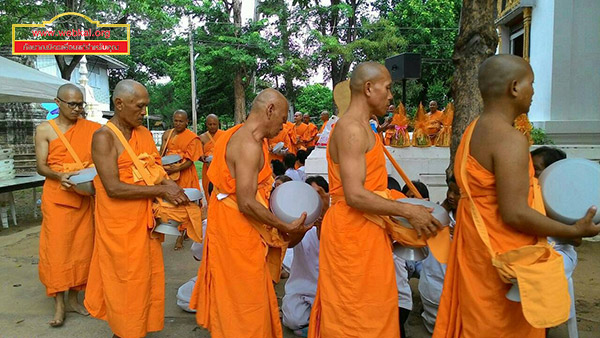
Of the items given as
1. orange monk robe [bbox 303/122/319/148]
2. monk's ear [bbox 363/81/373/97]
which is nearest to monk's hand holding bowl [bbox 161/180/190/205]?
monk's ear [bbox 363/81/373/97]

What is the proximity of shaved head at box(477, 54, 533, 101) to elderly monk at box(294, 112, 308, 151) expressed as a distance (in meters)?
9.57

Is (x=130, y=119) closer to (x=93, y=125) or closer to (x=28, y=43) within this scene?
(x=93, y=125)

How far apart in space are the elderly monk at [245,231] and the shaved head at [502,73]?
4.12 feet

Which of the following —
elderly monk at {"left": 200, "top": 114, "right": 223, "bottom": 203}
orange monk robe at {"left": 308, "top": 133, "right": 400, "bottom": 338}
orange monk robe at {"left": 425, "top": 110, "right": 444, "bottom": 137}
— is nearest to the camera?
orange monk robe at {"left": 308, "top": 133, "right": 400, "bottom": 338}

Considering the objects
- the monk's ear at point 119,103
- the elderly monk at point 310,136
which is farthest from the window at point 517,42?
the monk's ear at point 119,103

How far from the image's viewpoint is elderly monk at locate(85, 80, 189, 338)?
3.21m

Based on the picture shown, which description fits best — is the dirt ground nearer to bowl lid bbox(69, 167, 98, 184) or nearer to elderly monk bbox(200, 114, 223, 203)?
bowl lid bbox(69, 167, 98, 184)

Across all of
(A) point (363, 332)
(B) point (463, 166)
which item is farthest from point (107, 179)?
(B) point (463, 166)

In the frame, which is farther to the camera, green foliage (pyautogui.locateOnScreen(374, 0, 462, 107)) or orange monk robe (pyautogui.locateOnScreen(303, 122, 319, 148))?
green foliage (pyautogui.locateOnScreen(374, 0, 462, 107))

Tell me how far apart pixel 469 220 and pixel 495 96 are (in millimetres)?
629

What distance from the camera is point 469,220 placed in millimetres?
2293

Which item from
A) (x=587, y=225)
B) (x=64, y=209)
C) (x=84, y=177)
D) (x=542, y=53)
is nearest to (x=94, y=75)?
(x=542, y=53)

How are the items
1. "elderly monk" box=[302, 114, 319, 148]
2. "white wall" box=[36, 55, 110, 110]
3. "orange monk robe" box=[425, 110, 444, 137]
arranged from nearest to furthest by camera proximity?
"orange monk robe" box=[425, 110, 444, 137] → "elderly monk" box=[302, 114, 319, 148] → "white wall" box=[36, 55, 110, 110]

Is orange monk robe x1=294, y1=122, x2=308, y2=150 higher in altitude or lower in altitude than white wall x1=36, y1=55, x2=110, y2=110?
lower
